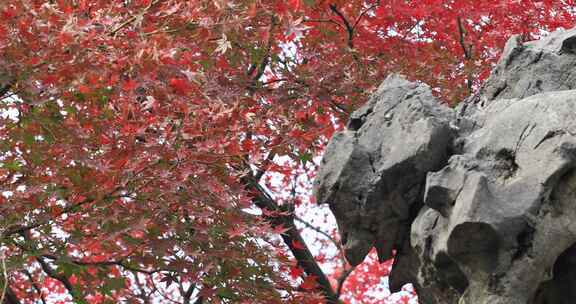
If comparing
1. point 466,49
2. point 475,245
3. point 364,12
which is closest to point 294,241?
point 364,12

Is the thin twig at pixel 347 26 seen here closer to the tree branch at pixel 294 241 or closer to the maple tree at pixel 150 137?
the maple tree at pixel 150 137

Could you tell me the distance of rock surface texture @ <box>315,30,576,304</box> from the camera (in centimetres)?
516

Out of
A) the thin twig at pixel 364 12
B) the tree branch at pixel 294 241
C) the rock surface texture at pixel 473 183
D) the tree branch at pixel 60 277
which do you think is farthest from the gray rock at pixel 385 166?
the tree branch at pixel 294 241

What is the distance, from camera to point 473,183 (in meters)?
5.22

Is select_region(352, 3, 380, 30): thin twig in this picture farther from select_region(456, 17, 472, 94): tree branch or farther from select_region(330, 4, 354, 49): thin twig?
select_region(456, 17, 472, 94): tree branch

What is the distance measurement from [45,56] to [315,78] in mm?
4199

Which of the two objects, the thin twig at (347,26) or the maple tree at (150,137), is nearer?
the maple tree at (150,137)

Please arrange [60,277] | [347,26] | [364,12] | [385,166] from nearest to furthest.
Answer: [385,166]
[60,277]
[364,12]
[347,26]

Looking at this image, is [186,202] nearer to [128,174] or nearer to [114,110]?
[128,174]

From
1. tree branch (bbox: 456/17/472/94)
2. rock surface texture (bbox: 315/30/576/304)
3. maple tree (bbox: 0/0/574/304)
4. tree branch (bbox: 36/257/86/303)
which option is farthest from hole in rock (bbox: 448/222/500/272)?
tree branch (bbox: 456/17/472/94)

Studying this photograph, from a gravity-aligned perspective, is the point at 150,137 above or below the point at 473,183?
above

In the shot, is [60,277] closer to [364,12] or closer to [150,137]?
[150,137]

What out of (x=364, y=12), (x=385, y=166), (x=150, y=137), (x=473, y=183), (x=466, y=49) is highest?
(x=364, y=12)

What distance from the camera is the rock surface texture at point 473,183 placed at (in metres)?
5.16
